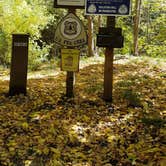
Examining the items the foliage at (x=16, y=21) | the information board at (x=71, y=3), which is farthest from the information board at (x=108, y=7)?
the foliage at (x=16, y=21)

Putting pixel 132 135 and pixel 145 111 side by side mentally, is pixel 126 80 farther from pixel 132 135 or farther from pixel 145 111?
pixel 132 135

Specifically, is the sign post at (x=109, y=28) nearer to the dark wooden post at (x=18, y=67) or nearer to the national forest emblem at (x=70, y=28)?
the national forest emblem at (x=70, y=28)

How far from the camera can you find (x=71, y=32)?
7.45 m

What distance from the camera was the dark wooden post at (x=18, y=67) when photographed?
7914 millimetres

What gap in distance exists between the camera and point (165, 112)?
693 centimetres

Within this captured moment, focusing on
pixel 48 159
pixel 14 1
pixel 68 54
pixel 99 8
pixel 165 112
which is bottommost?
pixel 48 159

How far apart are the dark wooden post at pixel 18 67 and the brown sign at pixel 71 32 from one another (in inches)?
35.7

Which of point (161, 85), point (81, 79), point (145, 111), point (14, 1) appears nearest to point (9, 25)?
point (14, 1)

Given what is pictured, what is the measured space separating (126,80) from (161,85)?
38.1 inches

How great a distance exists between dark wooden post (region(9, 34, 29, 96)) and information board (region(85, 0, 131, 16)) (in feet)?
5.39

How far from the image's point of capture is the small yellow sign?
24.6 ft

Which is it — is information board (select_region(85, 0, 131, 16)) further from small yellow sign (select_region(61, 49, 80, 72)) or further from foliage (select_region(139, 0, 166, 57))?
foliage (select_region(139, 0, 166, 57))

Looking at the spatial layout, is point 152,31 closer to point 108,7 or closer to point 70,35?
point 70,35

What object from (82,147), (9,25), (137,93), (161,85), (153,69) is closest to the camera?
(82,147)
